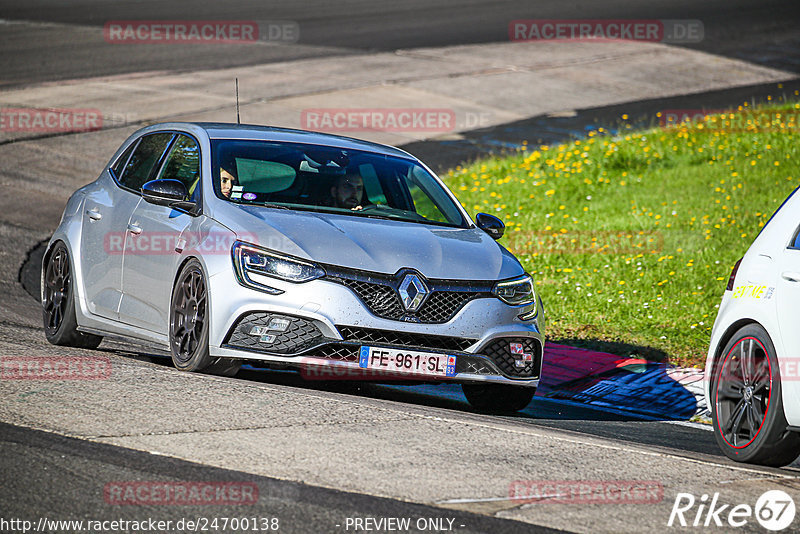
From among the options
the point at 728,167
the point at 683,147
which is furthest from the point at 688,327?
A: the point at 683,147

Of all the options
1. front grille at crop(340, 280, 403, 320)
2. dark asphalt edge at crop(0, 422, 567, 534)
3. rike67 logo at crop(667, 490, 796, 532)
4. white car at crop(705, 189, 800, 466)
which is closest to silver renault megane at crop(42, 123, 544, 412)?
front grille at crop(340, 280, 403, 320)

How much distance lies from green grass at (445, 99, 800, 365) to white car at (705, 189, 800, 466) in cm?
339

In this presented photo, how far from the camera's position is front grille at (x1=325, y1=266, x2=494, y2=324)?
7.05m

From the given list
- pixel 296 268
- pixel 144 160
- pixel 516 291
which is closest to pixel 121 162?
pixel 144 160

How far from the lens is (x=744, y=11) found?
37000 millimetres

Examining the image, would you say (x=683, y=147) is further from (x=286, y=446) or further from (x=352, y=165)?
(x=286, y=446)

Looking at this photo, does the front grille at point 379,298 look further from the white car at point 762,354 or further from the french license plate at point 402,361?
the white car at point 762,354

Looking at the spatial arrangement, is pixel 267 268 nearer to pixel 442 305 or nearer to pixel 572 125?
pixel 442 305

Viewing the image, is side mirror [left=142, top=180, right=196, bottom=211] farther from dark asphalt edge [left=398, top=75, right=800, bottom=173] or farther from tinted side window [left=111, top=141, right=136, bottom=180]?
dark asphalt edge [left=398, top=75, right=800, bottom=173]

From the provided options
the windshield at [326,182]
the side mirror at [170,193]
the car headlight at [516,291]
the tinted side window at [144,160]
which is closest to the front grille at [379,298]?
the car headlight at [516,291]

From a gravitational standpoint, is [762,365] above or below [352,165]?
below

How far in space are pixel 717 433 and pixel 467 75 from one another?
809 inches

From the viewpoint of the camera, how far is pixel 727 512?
204 inches

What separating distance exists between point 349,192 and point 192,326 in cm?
152
